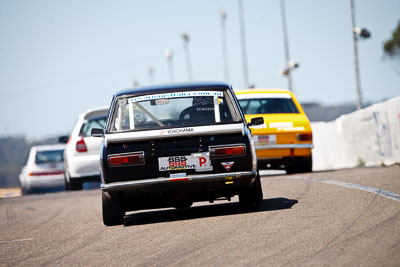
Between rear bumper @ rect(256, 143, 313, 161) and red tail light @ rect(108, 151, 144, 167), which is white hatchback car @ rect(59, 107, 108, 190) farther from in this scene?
red tail light @ rect(108, 151, 144, 167)

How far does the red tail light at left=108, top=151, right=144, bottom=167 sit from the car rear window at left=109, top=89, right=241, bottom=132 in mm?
511

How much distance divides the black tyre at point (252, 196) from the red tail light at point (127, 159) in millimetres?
1304

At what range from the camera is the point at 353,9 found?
34375mm

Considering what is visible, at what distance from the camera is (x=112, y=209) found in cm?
874

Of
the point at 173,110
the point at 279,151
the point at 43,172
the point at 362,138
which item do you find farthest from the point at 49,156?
the point at 173,110

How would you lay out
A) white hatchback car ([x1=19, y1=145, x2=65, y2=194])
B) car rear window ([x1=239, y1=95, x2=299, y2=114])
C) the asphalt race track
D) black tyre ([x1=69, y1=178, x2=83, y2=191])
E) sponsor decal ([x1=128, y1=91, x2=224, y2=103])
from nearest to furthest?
the asphalt race track → sponsor decal ([x1=128, y1=91, x2=224, y2=103]) → car rear window ([x1=239, y1=95, x2=299, y2=114]) → black tyre ([x1=69, y1=178, x2=83, y2=191]) → white hatchback car ([x1=19, y1=145, x2=65, y2=194])

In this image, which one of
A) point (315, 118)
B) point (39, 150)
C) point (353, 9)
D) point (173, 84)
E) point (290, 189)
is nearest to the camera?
point (173, 84)

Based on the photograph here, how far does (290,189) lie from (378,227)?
4785mm

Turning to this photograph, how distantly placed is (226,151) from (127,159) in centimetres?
105

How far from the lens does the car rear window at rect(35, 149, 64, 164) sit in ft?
64.3

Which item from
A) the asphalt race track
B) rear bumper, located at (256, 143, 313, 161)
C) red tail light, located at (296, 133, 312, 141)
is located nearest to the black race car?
the asphalt race track

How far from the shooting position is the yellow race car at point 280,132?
1478 cm

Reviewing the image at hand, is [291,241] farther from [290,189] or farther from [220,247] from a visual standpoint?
[290,189]

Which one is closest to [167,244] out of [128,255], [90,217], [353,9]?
[128,255]
